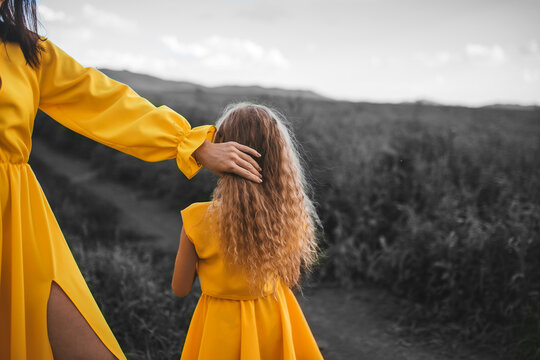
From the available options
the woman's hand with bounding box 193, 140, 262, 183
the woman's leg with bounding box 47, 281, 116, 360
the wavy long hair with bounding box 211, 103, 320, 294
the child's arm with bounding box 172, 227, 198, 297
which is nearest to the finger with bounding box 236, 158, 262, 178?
the woman's hand with bounding box 193, 140, 262, 183

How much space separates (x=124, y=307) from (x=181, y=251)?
1861mm

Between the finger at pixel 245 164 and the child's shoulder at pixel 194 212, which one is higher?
the finger at pixel 245 164

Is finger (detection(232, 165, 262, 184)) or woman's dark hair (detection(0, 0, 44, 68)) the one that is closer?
woman's dark hair (detection(0, 0, 44, 68))

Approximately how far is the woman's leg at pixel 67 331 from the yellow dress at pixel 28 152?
19 millimetres

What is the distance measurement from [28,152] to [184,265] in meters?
0.80

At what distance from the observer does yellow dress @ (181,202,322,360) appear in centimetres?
183

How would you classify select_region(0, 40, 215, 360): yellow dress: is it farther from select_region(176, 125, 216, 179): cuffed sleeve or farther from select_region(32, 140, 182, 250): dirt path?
select_region(32, 140, 182, 250): dirt path

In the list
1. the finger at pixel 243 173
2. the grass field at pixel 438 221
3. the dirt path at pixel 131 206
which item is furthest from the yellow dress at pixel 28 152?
the dirt path at pixel 131 206

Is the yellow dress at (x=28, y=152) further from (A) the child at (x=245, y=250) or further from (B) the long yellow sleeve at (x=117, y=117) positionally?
(A) the child at (x=245, y=250)

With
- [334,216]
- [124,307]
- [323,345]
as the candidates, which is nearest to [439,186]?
[334,216]

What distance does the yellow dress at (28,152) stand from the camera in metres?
1.28

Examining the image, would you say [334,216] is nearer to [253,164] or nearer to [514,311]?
Answer: [514,311]

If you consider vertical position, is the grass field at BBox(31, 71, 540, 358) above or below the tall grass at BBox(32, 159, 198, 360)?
above

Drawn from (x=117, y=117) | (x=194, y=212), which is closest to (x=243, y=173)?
(x=194, y=212)
